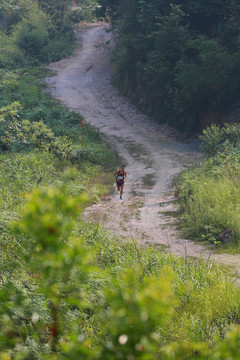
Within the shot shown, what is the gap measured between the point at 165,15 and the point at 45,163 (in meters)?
12.9

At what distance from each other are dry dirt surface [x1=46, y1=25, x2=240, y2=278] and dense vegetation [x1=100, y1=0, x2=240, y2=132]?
148cm

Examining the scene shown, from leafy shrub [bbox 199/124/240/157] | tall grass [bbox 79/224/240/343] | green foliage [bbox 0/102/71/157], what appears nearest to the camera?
tall grass [bbox 79/224/240/343]

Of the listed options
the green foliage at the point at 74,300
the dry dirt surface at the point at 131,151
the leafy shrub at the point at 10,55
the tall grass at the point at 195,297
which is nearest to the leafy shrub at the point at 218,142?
the dry dirt surface at the point at 131,151

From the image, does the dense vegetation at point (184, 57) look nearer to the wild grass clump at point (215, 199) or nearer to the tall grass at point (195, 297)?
the wild grass clump at point (215, 199)

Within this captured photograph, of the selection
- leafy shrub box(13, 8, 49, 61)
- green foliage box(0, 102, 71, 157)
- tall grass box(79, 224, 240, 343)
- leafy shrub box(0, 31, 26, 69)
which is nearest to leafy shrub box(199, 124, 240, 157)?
green foliage box(0, 102, 71, 157)

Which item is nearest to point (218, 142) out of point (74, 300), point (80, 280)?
point (80, 280)

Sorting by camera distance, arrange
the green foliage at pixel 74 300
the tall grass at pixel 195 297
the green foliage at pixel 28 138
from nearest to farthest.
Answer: the green foliage at pixel 74 300, the tall grass at pixel 195 297, the green foliage at pixel 28 138

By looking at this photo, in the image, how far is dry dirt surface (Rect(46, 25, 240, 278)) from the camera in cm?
954

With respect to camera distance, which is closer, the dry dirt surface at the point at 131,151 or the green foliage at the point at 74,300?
the green foliage at the point at 74,300

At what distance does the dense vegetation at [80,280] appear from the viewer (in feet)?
5.41

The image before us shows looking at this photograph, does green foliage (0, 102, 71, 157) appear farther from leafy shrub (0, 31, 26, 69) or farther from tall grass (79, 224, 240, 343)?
leafy shrub (0, 31, 26, 69)

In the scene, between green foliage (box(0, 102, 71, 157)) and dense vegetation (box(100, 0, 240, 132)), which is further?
dense vegetation (box(100, 0, 240, 132))

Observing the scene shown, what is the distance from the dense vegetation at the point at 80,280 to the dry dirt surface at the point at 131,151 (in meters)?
1.16

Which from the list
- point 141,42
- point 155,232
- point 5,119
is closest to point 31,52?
point 141,42
